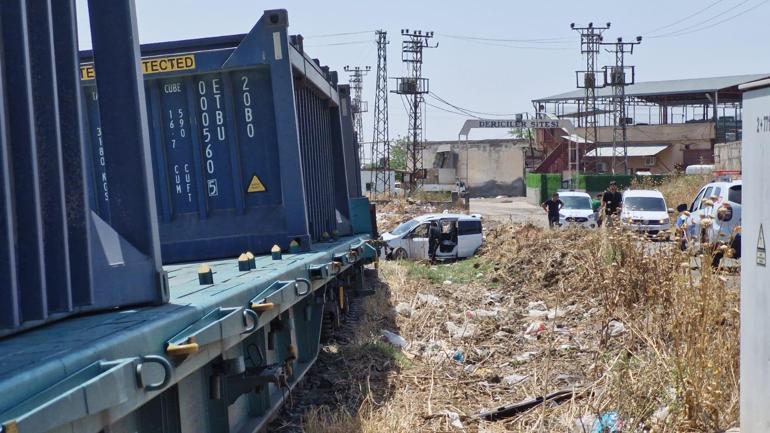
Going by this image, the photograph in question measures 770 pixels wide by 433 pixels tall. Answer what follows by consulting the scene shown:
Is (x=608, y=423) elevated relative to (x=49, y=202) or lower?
lower

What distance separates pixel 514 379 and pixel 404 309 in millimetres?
4538

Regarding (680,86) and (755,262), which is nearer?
(755,262)

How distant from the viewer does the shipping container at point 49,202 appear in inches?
129

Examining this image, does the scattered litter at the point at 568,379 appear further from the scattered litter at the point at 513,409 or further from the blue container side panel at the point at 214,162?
the blue container side panel at the point at 214,162

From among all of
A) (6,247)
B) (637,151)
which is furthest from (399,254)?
(637,151)

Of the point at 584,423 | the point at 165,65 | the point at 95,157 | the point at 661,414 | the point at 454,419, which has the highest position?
the point at 165,65

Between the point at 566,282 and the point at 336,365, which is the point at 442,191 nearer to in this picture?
the point at 566,282

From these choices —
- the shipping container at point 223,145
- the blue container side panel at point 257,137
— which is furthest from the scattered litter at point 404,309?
the blue container side panel at point 257,137

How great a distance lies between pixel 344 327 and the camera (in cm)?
1059

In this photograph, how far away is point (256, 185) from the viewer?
7887 mm

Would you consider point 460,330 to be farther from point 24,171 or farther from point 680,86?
point 680,86

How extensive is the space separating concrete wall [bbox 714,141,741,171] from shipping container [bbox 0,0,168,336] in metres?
36.6

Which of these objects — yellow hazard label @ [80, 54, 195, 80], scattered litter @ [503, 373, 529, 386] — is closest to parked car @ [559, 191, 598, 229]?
scattered litter @ [503, 373, 529, 386]

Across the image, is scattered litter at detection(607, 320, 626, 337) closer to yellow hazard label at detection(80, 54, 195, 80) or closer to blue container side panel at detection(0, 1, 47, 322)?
yellow hazard label at detection(80, 54, 195, 80)
